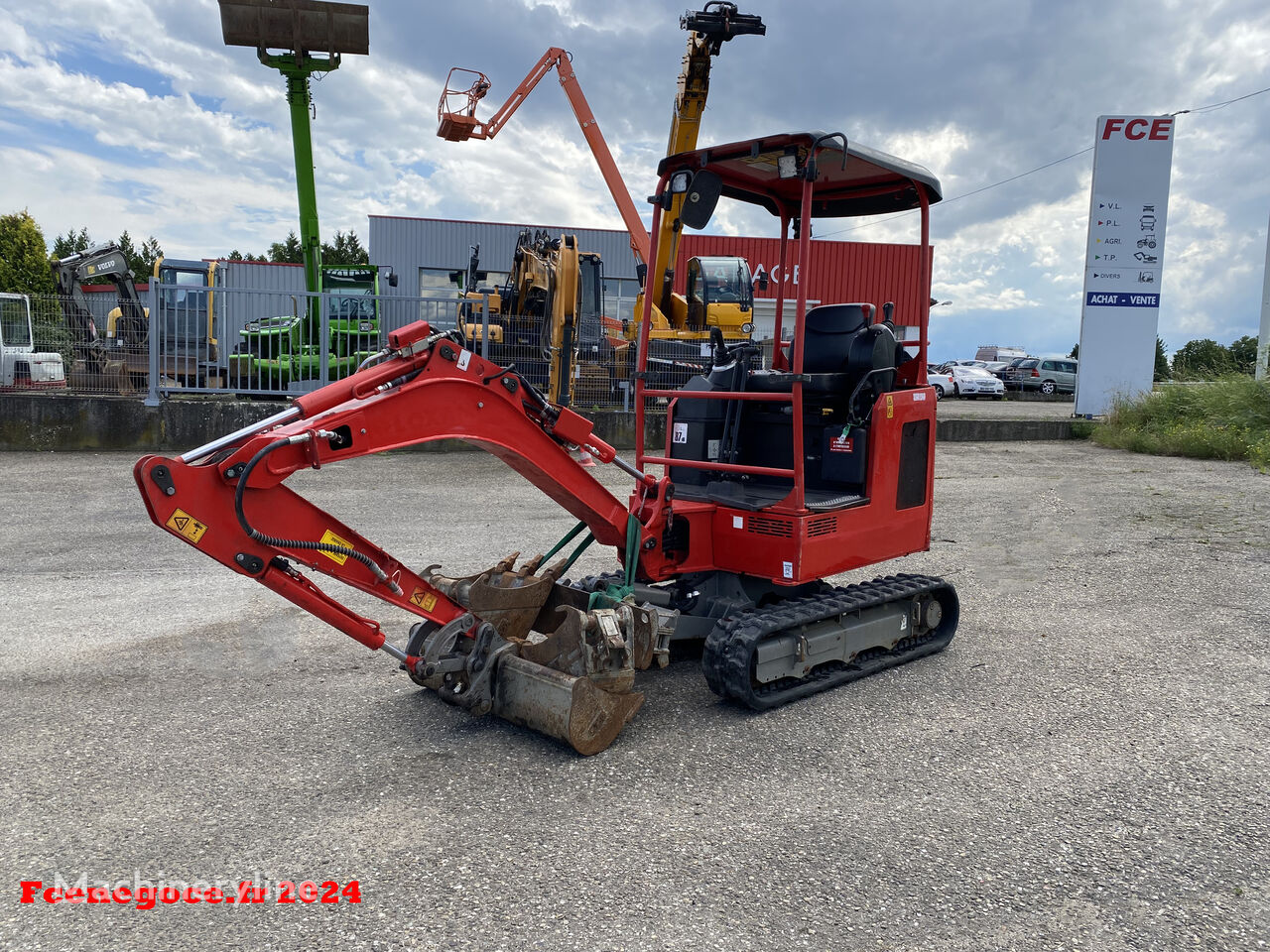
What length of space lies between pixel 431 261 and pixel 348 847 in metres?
36.2

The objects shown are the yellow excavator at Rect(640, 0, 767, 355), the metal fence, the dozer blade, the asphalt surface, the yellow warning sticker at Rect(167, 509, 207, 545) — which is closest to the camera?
the asphalt surface

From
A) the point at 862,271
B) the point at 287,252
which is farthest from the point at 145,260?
the point at 862,271

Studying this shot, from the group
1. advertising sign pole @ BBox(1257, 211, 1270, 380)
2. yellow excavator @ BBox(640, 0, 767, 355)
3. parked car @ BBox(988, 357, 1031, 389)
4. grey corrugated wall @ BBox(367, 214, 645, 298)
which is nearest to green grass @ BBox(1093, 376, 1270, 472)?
advertising sign pole @ BBox(1257, 211, 1270, 380)

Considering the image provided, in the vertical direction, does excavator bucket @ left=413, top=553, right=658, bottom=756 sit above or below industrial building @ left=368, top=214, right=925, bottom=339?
below

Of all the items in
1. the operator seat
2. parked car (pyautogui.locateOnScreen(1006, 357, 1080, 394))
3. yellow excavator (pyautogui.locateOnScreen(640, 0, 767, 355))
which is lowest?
the operator seat

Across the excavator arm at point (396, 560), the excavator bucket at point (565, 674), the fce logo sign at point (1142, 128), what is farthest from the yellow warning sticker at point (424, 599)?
the fce logo sign at point (1142, 128)

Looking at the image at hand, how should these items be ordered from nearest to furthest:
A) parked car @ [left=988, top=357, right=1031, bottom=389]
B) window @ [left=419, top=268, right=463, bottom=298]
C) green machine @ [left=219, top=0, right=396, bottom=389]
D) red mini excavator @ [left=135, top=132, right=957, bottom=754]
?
red mini excavator @ [left=135, top=132, right=957, bottom=754]
green machine @ [left=219, top=0, right=396, bottom=389]
window @ [left=419, top=268, right=463, bottom=298]
parked car @ [left=988, top=357, right=1031, bottom=389]

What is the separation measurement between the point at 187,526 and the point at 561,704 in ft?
5.63

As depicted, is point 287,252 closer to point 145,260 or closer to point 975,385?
point 145,260

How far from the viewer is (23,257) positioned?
37750mm

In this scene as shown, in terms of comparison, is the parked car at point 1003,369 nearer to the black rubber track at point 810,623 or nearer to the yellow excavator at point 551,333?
the yellow excavator at point 551,333

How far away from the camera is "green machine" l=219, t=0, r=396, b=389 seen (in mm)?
14656

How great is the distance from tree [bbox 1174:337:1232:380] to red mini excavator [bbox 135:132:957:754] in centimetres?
1568

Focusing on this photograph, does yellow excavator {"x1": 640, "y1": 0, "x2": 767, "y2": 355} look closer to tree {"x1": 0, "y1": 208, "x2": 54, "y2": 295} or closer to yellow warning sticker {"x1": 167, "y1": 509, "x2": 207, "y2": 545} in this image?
yellow warning sticker {"x1": 167, "y1": 509, "x2": 207, "y2": 545}
